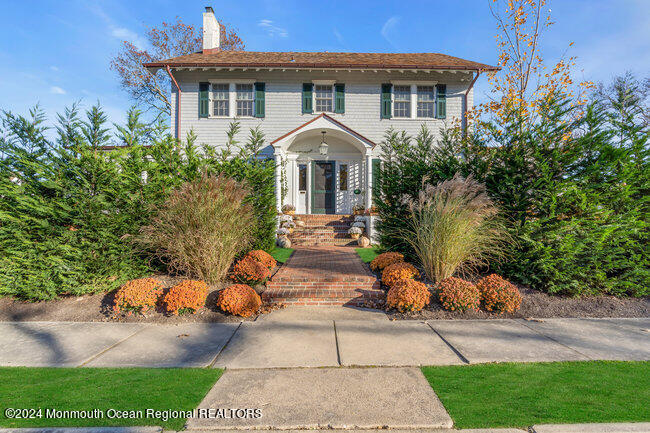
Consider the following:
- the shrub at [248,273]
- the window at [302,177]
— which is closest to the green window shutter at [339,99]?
the window at [302,177]

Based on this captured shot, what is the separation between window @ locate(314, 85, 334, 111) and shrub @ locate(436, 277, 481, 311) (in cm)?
1055

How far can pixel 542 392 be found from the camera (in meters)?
2.58

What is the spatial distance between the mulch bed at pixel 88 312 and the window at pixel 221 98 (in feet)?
33.5

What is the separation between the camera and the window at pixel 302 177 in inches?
534

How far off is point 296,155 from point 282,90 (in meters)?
2.89

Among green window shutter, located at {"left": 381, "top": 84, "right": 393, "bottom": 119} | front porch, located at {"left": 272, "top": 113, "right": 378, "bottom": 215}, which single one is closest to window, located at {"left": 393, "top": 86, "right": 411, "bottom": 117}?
green window shutter, located at {"left": 381, "top": 84, "right": 393, "bottom": 119}

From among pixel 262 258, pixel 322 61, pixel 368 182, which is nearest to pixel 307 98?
pixel 322 61

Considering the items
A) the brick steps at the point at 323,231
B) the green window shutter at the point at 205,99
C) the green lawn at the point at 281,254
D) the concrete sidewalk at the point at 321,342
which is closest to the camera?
the concrete sidewalk at the point at 321,342

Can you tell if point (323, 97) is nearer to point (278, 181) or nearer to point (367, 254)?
point (278, 181)

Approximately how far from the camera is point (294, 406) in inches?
95.0

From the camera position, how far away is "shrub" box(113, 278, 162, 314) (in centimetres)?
452

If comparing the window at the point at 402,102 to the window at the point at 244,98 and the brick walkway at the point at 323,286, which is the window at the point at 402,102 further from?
the brick walkway at the point at 323,286

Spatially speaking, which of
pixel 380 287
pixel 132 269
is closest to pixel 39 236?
pixel 132 269

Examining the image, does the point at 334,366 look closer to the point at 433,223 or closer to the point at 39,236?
the point at 433,223
